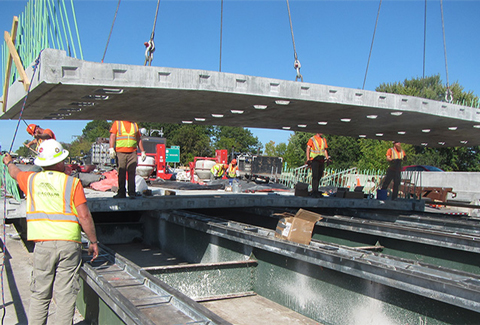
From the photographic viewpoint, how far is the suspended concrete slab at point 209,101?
5.17 meters

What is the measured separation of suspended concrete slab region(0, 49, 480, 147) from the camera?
5.17 m

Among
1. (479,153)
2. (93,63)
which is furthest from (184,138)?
(93,63)

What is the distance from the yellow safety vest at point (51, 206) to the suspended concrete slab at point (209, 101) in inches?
50.2

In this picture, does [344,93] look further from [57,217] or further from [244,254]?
[57,217]

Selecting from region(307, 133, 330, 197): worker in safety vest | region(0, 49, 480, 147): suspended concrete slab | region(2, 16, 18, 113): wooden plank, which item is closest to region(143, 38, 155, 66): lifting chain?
region(0, 49, 480, 147): suspended concrete slab

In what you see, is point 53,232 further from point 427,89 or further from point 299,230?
point 427,89

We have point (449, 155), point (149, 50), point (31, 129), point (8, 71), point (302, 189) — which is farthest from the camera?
point (449, 155)

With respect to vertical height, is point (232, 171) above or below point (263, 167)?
below

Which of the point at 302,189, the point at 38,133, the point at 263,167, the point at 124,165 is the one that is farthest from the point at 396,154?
the point at 263,167

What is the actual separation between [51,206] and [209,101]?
10.4 ft

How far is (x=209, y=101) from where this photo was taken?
6.71 m

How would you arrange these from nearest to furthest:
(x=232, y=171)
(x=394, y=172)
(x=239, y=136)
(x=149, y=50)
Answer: (x=149, y=50), (x=394, y=172), (x=232, y=171), (x=239, y=136)

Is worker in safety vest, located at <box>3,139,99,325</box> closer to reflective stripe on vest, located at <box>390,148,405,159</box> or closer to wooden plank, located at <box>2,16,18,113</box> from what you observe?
wooden plank, located at <box>2,16,18,113</box>

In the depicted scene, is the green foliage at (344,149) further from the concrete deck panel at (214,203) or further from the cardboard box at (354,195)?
the cardboard box at (354,195)
